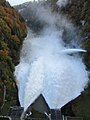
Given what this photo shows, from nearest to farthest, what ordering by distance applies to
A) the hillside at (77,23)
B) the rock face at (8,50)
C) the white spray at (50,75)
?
1. the hillside at (77,23)
2. the rock face at (8,50)
3. the white spray at (50,75)

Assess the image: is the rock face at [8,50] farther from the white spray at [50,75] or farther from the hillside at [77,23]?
the hillside at [77,23]

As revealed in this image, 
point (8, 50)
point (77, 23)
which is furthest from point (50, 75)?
point (77, 23)

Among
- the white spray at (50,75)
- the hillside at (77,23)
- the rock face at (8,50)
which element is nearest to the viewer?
the hillside at (77,23)

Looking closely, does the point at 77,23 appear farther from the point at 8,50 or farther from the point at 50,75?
the point at 8,50

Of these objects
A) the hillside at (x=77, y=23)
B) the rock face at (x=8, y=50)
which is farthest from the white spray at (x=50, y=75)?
the rock face at (x=8, y=50)

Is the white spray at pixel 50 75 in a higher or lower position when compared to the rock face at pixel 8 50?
lower

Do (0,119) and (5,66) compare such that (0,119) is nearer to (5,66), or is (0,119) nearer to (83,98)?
(5,66)

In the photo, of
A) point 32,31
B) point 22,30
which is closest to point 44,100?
point 22,30
